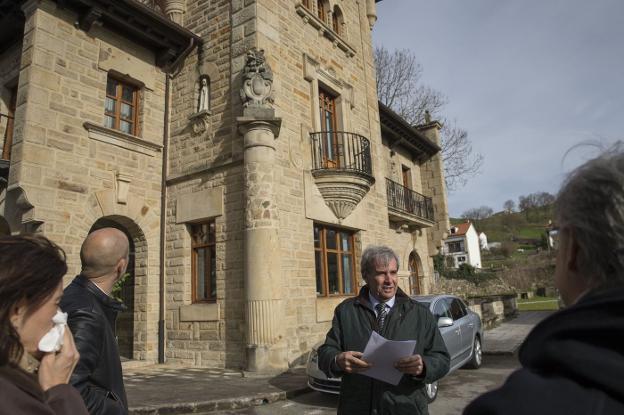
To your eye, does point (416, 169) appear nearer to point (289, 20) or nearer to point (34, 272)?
point (289, 20)

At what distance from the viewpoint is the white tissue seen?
1.35 m

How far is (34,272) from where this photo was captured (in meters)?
1.33

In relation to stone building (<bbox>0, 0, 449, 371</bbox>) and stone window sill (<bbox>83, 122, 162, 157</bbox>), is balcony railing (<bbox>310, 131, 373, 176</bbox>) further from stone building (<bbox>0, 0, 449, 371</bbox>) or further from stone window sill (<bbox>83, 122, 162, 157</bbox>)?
stone window sill (<bbox>83, 122, 162, 157</bbox>)

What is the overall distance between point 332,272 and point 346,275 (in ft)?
1.87

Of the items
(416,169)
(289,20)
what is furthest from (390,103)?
(289,20)

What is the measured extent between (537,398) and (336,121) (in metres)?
11.3

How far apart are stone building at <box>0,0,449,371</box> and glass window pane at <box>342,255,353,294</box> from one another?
61 millimetres

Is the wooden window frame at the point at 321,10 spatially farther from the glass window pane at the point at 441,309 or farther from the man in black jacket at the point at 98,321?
the man in black jacket at the point at 98,321

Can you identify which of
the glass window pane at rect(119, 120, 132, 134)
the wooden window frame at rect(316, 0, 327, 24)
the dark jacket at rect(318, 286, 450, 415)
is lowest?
the dark jacket at rect(318, 286, 450, 415)

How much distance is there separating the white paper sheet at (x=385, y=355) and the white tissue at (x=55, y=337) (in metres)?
1.62

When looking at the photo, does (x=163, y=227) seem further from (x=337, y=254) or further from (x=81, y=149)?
(x=337, y=254)

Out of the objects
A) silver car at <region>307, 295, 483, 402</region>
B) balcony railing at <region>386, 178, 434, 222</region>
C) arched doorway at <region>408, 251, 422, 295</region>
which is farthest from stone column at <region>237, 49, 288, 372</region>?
arched doorway at <region>408, 251, 422, 295</region>

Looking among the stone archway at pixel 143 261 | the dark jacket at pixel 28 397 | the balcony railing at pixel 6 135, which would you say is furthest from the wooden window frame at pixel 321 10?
the dark jacket at pixel 28 397

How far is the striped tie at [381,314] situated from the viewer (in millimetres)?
2788
